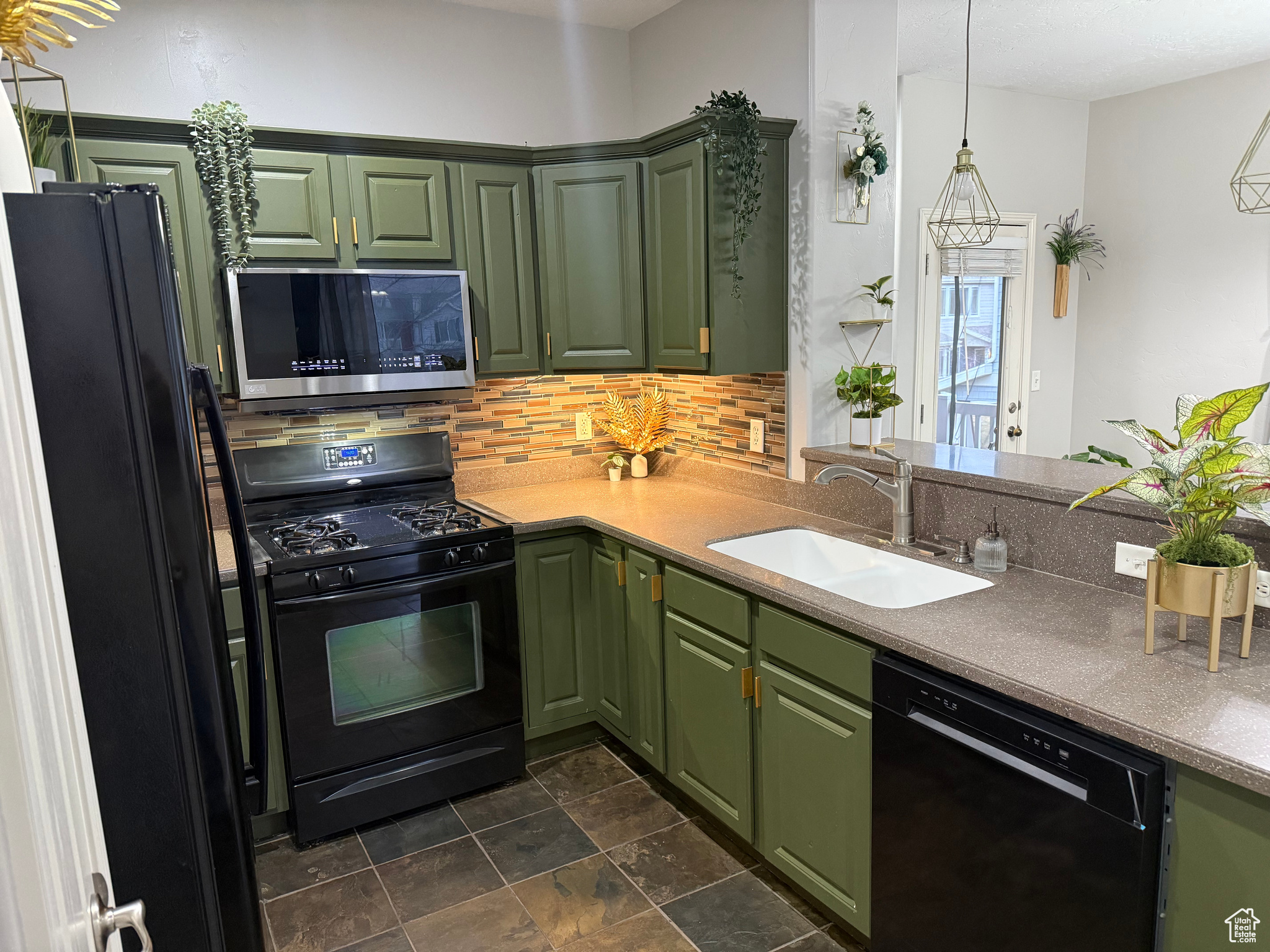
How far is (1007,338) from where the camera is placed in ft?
16.5

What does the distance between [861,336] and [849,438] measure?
364 mm

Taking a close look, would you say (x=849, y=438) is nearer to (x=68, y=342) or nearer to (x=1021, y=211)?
(x=68, y=342)

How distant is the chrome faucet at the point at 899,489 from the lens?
2.50 meters

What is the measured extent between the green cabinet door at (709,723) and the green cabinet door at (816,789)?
0.26 feet

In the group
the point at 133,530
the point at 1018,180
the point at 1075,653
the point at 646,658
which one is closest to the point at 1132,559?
the point at 1075,653

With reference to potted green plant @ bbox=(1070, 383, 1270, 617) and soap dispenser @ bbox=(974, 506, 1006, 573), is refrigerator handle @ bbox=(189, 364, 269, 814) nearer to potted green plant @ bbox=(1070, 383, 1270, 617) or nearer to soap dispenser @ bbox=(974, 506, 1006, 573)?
potted green plant @ bbox=(1070, 383, 1270, 617)

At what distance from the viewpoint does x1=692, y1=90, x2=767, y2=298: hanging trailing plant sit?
2740mm

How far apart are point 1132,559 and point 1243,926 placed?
0.88 metres

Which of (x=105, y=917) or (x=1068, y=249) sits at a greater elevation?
(x=1068, y=249)

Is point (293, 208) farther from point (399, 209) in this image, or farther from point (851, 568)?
point (851, 568)

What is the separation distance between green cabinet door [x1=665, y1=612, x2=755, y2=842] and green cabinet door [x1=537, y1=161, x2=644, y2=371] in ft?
3.74

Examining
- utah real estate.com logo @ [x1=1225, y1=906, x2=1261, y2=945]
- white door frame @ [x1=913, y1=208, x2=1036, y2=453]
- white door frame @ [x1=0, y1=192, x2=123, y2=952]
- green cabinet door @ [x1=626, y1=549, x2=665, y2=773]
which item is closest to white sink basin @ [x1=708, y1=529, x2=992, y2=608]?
green cabinet door @ [x1=626, y1=549, x2=665, y2=773]

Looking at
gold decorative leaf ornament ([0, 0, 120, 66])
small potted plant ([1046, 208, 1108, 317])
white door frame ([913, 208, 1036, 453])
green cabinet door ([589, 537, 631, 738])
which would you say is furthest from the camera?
small potted plant ([1046, 208, 1108, 317])

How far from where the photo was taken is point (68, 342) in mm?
917
